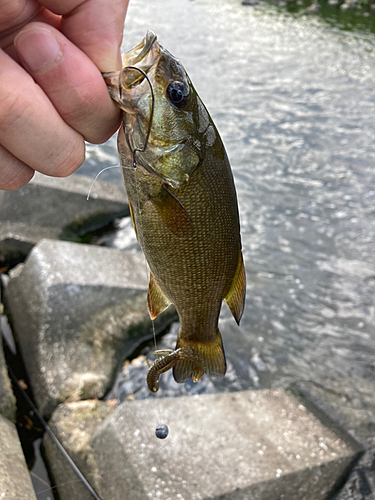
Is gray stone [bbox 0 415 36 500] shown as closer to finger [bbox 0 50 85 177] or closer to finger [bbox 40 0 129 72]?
finger [bbox 0 50 85 177]

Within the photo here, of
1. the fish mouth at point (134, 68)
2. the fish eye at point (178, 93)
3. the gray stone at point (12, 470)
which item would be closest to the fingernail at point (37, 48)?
the fish mouth at point (134, 68)

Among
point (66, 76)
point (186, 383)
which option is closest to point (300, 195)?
point (186, 383)

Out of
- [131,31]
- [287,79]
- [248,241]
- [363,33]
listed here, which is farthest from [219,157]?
[363,33]

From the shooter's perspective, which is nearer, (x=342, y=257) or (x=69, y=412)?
(x=69, y=412)

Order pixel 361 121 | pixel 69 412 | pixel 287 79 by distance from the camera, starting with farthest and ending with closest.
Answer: pixel 287 79, pixel 361 121, pixel 69 412

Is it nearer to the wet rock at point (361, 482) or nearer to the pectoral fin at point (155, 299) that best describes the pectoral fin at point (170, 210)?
the pectoral fin at point (155, 299)

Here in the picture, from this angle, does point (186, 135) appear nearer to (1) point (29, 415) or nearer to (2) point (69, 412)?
(2) point (69, 412)

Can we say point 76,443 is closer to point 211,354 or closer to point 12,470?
point 12,470
